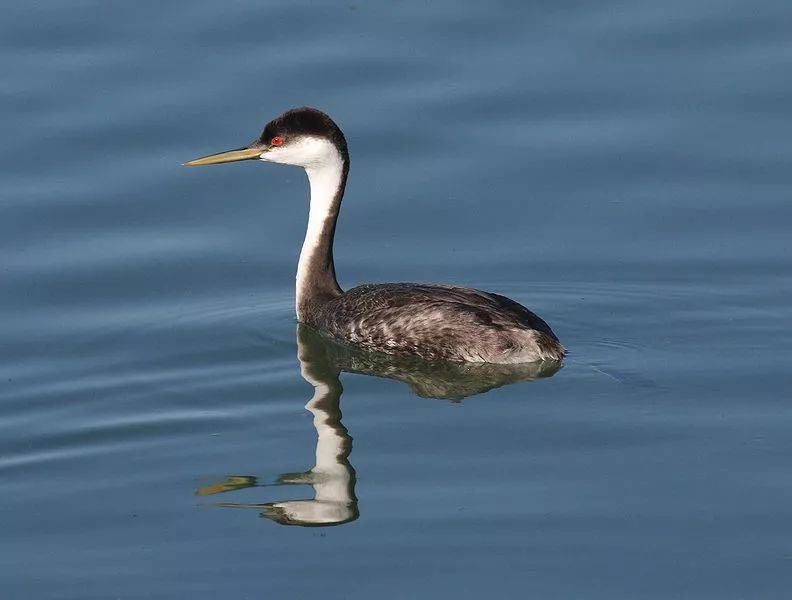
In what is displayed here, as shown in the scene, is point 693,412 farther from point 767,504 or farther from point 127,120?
point 127,120

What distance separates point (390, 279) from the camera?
12391 mm

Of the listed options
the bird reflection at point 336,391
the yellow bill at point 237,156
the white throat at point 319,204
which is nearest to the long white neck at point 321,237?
the white throat at point 319,204

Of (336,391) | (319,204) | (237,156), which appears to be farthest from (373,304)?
(237,156)

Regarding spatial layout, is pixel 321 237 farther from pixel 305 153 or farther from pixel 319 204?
pixel 305 153

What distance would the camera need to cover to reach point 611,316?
11.5 m

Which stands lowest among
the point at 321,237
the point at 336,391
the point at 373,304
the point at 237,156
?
the point at 336,391

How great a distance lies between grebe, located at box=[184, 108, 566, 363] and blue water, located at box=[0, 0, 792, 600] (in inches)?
11.3

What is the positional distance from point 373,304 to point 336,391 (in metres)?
0.90

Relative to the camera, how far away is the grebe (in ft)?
35.2

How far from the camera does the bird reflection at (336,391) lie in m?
8.95

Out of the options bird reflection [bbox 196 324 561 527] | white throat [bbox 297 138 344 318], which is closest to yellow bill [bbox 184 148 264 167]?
white throat [bbox 297 138 344 318]

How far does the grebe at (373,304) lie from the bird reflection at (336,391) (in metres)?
0.07

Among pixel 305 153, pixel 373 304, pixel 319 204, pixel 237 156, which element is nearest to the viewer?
pixel 373 304

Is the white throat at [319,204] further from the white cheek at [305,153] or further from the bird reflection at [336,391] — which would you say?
the bird reflection at [336,391]
